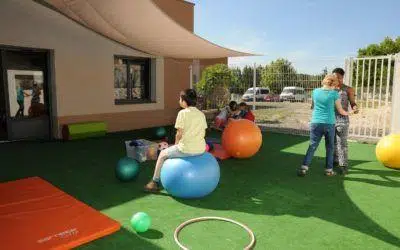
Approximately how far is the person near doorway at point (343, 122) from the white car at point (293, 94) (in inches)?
210

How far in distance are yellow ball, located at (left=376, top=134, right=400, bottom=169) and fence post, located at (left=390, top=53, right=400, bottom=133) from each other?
228cm

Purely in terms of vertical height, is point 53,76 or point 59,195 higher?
point 53,76

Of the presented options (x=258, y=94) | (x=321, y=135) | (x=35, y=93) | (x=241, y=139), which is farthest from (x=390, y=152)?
(x=35, y=93)

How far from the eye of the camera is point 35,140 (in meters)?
8.73

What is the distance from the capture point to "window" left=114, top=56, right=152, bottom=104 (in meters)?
10.9

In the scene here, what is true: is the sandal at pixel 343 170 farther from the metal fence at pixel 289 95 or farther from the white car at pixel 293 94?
the white car at pixel 293 94

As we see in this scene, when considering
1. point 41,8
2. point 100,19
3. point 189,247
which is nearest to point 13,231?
point 189,247

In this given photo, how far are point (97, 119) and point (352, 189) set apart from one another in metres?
7.59

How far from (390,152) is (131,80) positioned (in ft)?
27.1

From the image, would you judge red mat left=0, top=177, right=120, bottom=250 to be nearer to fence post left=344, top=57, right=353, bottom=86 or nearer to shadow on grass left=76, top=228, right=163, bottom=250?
shadow on grass left=76, top=228, right=163, bottom=250

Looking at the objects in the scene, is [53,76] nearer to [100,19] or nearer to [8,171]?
[100,19]

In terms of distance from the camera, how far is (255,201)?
176 inches

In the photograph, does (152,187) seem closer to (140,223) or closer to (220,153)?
(140,223)

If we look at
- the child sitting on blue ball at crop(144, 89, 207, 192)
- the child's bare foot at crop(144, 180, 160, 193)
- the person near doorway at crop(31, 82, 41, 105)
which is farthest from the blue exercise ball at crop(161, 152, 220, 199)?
the person near doorway at crop(31, 82, 41, 105)
